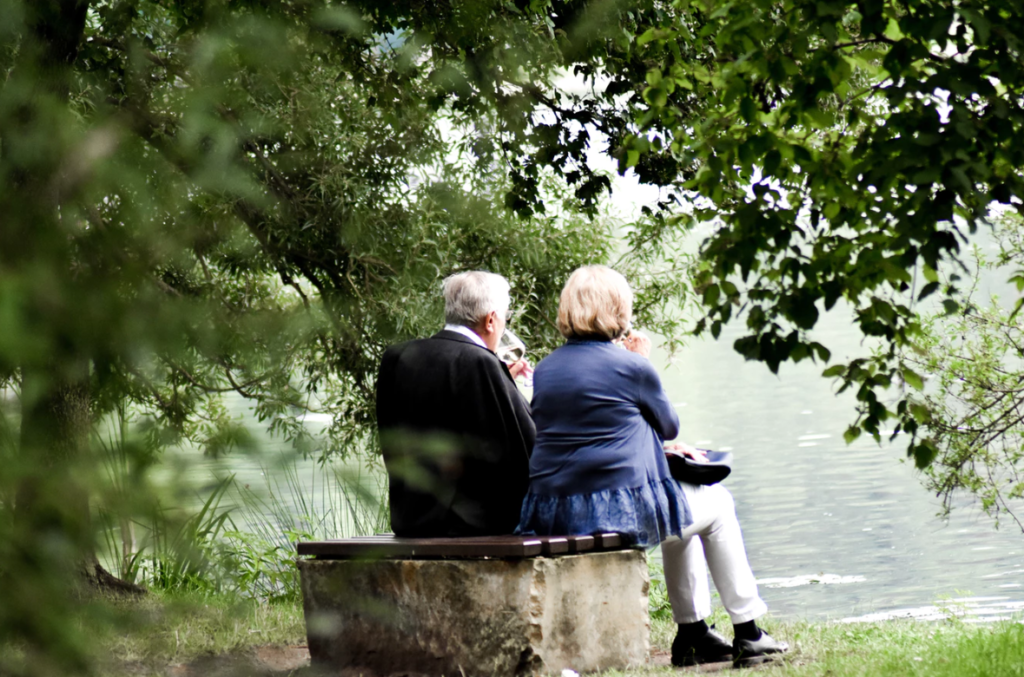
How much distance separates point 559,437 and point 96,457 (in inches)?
148

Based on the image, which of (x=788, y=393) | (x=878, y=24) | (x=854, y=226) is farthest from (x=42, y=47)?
(x=788, y=393)

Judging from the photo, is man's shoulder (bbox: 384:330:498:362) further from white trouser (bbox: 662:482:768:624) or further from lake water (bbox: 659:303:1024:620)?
lake water (bbox: 659:303:1024:620)

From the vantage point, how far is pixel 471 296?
15.5ft

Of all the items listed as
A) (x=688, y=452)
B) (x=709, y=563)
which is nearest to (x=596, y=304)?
(x=688, y=452)

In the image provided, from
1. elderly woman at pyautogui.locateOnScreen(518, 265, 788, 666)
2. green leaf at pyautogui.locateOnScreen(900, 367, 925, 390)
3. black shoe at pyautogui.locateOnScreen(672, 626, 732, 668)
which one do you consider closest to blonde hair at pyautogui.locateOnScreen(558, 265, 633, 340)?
elderly woman at pyautogui.locateOnScreen(518, 265, 788, 666)

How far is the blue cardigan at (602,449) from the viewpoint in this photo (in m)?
4.48

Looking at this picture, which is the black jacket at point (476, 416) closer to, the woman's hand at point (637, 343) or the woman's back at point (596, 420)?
the woman's back at point (596, 420)

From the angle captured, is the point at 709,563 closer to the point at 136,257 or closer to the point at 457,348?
the point at 457,348

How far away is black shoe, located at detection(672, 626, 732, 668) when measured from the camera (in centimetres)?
479

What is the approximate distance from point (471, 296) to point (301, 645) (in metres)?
2.91

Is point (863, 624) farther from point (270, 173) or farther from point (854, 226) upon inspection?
point (270, 173)

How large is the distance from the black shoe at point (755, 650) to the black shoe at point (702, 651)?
0.23 feet

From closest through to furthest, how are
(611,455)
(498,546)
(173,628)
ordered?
(173,628) → (498,546) → (611,455)

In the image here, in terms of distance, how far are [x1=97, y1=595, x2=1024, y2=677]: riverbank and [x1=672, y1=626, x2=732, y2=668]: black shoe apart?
0.09 m
